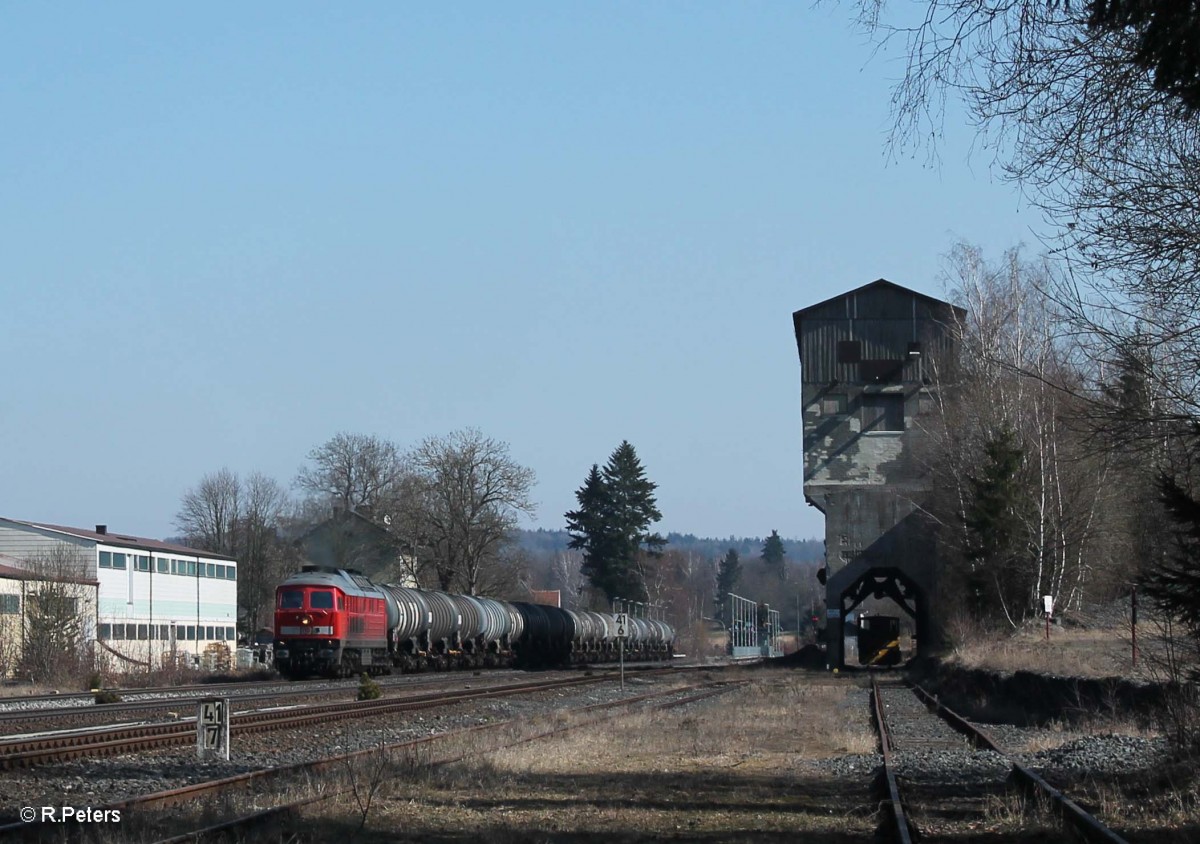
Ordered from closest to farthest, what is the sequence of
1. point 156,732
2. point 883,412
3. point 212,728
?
point 212,728, point 156,732, point 883,412

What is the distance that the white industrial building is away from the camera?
60000mm

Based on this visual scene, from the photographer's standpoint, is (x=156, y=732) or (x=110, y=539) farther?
(x=110, y=539)

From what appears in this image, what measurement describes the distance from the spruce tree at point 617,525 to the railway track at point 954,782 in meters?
89.9

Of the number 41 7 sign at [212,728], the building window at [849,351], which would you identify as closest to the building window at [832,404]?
the building window at [849,351]

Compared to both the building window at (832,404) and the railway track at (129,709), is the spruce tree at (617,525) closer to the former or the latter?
the building window at (832,404)

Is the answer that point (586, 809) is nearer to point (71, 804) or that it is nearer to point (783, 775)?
point (783, 775)

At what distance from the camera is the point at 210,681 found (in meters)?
42.8

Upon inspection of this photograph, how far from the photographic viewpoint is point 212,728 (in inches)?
627

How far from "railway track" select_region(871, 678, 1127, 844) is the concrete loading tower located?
31.4 meters

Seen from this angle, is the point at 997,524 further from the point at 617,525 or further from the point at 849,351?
the point at 617,525

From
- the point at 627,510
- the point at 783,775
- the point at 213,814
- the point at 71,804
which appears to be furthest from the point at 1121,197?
the point at 627,510

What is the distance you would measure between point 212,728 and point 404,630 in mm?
30231

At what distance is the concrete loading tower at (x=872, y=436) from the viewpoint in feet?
180

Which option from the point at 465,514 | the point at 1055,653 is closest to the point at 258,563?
the point at 465,514
